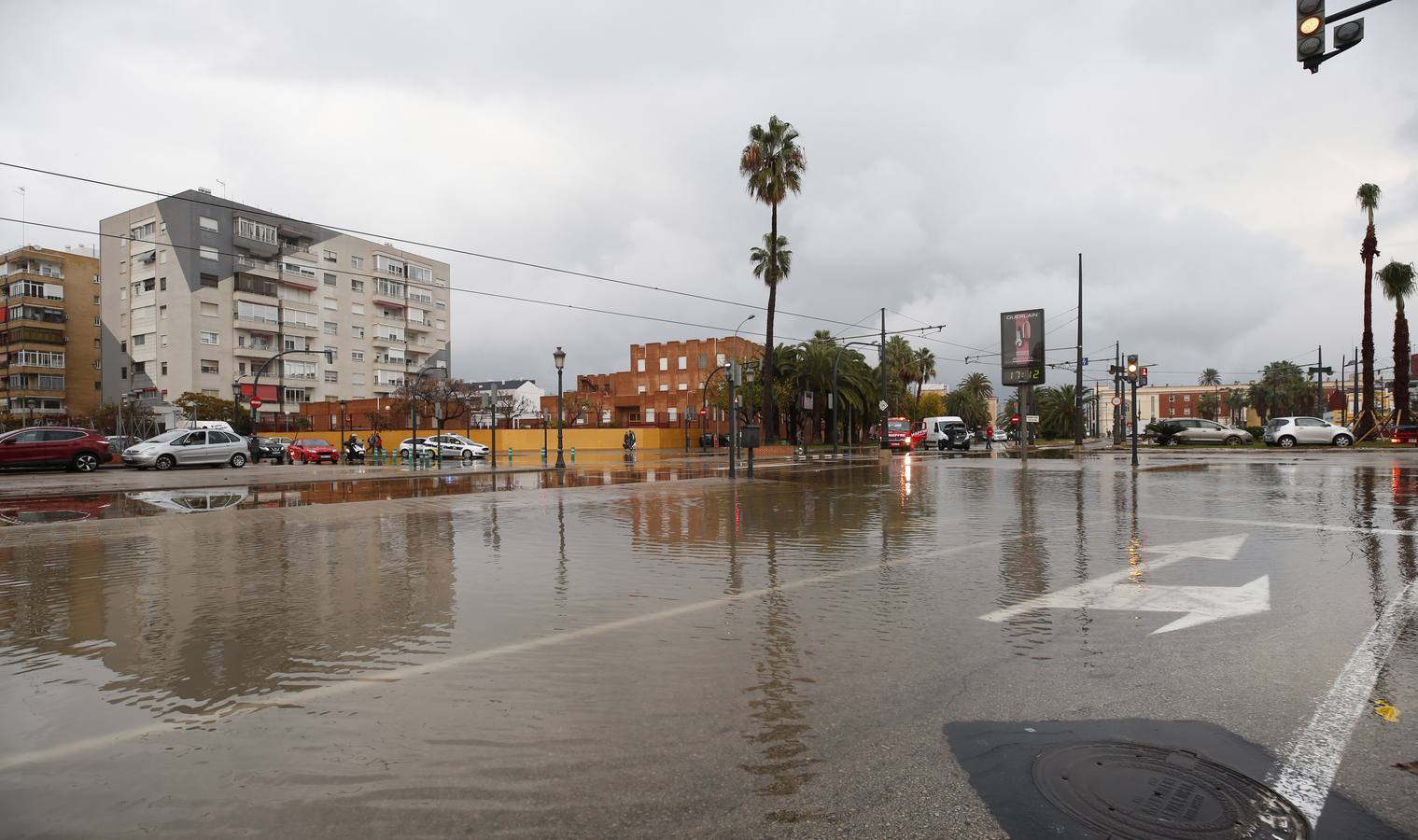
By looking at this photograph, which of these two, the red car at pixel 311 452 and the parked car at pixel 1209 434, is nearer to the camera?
the red car at pixel 311 452

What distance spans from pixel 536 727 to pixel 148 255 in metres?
82.6

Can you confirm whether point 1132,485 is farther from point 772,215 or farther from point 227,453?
point 227,453

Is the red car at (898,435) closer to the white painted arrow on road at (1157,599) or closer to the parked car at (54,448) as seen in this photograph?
the parked car at (54,448)

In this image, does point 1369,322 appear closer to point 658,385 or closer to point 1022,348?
point 1022,348

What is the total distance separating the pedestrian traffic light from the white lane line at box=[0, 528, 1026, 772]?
26.4 feet

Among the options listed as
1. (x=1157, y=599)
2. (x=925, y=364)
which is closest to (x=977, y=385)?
(x=925, y=364)

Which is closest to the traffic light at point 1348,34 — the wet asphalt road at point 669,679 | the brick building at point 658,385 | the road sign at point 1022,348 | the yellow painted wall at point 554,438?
the wet asphalt road at point 669,679

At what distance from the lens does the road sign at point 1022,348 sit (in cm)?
3344

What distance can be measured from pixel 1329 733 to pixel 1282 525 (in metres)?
8.73

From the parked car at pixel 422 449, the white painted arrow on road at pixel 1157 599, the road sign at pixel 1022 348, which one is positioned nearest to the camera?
the white painted arrow on road at pixel 1157 599

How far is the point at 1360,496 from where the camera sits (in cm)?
1405

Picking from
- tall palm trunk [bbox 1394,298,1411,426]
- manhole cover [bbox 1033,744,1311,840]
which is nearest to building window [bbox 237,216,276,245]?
manhole cover [bbox 1033,744,1311,840]

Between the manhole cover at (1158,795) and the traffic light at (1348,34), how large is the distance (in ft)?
29.6

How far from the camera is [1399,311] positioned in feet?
127
